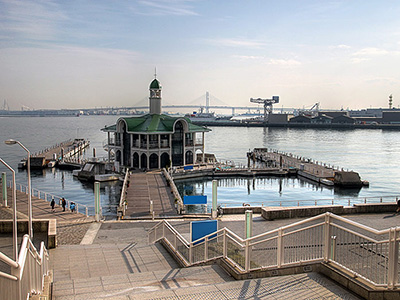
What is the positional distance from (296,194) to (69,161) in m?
38.3

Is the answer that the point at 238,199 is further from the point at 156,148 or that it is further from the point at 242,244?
the point at 242,244

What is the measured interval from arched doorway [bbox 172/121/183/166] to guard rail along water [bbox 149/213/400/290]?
43.7m

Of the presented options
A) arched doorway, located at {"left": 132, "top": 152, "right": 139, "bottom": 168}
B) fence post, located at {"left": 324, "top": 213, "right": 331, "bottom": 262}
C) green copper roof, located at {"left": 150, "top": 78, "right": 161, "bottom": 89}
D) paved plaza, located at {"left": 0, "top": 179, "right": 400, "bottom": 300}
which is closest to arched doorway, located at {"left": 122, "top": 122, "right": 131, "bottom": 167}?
arched doorway, located at {"left": 132, "top": 152, "right": 139, "bottom": 168}

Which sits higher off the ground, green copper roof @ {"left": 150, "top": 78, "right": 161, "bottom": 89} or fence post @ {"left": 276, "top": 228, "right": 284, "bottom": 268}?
green copper roof @ {"left": 150, "top": 78, "right": 161, "bottom": 89}

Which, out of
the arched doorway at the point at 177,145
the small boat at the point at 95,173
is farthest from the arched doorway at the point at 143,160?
the arched doorway at the point at 177,145

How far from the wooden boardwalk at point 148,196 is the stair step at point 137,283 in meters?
18.5

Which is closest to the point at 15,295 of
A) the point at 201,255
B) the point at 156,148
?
the point at 201,255

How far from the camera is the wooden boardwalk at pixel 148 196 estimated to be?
94.7 ft

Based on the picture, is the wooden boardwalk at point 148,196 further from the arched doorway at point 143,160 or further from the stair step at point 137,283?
the stair step at point 137,283

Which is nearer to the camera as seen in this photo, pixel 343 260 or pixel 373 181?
pixel 343 260

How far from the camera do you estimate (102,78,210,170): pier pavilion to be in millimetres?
52094

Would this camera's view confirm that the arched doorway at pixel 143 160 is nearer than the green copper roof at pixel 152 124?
Yes

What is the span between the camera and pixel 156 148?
171ft

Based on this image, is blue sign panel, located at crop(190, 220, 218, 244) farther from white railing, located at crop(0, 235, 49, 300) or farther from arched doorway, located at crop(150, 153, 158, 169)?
arched doorway, located at crop(150, 153, 158, 169)
